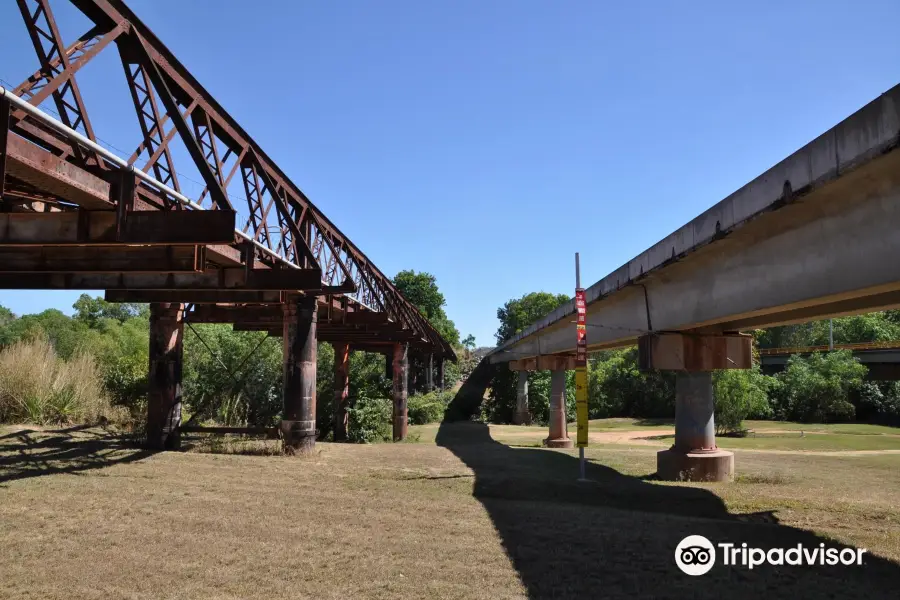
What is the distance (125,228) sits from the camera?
9.62 meters

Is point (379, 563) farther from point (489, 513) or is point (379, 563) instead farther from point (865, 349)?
point (865, 349)

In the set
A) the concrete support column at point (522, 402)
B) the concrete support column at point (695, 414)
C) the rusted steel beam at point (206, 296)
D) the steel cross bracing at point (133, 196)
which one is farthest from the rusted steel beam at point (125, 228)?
the concrete support column at point (522, 402)

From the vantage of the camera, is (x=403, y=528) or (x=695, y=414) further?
(x=695, y=414)

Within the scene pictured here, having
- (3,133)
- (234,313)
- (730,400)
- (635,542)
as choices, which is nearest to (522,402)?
(730,400)

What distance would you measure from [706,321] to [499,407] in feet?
136

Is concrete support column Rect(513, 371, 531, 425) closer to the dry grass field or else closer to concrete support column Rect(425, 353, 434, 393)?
concrete support column Rect(425, 353, 434, 393)

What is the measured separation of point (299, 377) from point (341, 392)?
1261 centimetres

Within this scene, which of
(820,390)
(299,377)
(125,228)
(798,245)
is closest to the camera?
(798,245)

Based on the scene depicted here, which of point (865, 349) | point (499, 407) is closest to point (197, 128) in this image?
point (499, 407)

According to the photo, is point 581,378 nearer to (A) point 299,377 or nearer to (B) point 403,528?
(B) point 403,528

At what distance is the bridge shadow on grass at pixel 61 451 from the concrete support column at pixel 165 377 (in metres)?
0.85

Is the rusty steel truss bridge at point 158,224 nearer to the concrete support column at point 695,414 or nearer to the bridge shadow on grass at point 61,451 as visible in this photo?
the bridge shadow on grass at point 61,451

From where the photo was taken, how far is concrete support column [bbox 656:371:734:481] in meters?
14.1

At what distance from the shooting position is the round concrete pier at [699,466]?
14.0 meters
